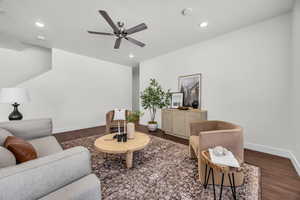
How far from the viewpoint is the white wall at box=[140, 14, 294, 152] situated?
2488mm

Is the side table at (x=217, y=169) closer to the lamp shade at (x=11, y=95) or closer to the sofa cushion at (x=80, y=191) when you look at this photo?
the sofa cushion at (x=80, y=191)

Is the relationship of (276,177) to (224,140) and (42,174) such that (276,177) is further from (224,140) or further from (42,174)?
(42,174)

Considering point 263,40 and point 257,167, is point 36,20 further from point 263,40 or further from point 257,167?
point 257,167

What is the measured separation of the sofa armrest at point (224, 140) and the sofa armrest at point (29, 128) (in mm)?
2701

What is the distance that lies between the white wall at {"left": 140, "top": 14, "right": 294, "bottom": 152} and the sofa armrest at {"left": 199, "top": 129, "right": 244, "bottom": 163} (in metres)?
1.59

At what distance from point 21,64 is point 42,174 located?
5.43 metres

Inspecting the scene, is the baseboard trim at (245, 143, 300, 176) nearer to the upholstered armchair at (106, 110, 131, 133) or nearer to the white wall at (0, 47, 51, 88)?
the upholstered armchair at (106, 110, 131, 133)

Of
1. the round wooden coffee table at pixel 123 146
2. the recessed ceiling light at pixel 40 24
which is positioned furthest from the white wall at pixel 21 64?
the round wooden coffee table at pixel 123 146

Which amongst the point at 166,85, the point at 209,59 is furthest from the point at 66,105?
the point at 209,59

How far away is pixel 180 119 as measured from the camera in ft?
12.2

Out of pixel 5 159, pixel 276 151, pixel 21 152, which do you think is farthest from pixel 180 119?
pixel 5 159

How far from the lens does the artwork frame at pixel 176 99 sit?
4064 millimetres

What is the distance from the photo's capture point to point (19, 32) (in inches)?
123

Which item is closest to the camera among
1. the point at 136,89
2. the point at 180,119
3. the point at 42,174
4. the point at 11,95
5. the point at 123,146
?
the point at 42,174
